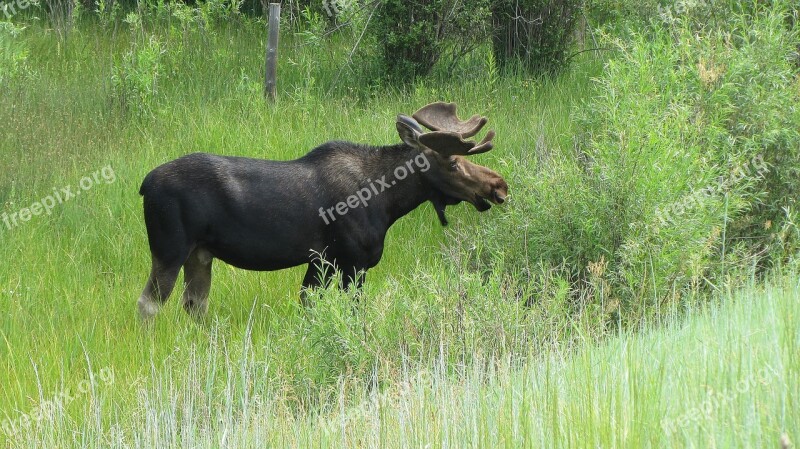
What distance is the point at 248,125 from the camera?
12.2m

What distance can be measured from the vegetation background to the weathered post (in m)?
0.30

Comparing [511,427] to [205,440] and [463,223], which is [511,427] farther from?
[463,223]

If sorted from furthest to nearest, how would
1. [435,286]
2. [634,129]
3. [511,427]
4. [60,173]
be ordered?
[60,173] < [634,129] < [435,286] < [511,427]

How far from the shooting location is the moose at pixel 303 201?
27.2 feet

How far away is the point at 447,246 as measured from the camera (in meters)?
10.3

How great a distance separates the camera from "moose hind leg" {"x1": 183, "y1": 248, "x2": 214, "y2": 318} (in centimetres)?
873

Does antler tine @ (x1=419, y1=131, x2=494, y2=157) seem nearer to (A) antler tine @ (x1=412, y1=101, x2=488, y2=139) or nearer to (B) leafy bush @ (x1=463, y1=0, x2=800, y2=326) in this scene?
(A) antler tine @ (x1=412, y1=101, x2=488, y2=139)

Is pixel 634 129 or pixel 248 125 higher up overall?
pixel 634 129

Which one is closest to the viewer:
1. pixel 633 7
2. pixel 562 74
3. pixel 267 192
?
pixel 267 192

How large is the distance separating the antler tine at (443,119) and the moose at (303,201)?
1cm

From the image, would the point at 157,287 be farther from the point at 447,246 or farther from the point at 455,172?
the point at 447,246

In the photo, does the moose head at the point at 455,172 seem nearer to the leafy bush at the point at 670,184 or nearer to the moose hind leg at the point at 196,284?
the leafy bush at the point at 670,184

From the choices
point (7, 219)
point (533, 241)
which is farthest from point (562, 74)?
point (7, 219)

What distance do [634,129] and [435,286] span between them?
8.48 feet
